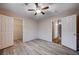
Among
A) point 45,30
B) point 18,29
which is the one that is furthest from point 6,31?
point 45,30

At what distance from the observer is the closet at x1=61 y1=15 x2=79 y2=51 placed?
8.04ft

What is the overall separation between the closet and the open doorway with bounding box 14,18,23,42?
1.24m

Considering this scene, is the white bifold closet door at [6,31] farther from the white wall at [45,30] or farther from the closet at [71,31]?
the closet at [71,31]

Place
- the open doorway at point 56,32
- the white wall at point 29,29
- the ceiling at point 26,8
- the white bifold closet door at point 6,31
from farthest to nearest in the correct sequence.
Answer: the open doorway at point 56,32, the white wall at point 29,29, the white bifold closet door at point 6,31, the ceiling at point 26,8

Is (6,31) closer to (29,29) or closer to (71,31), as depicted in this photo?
(29,29)

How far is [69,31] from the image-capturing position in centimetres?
262

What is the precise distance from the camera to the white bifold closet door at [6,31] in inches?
84.3

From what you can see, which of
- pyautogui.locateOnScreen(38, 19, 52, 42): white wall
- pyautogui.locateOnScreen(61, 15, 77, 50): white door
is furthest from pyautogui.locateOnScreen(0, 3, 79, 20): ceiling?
pyautogui.locateOnScreen(61, 15, 77, 50): white door

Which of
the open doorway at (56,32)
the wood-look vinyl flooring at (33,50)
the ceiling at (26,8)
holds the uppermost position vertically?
the ceiling at (26,8)

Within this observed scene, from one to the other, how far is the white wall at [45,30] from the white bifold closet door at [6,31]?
0.76 meters

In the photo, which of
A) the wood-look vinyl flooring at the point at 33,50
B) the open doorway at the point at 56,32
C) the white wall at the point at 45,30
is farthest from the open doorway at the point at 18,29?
the open doorway at the point at 56,32

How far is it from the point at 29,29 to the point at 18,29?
1.17 ft
